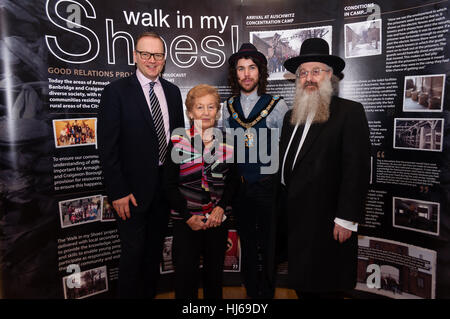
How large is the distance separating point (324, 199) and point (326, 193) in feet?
0.14

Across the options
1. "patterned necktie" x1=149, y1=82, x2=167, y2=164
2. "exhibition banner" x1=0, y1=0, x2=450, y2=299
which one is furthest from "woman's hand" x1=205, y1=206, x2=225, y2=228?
"exhibition banner" x1=0, y1=0, x2=450, y2=299

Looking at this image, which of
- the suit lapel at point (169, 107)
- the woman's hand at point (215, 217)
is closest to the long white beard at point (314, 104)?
the woman's hand at point (215, 217)

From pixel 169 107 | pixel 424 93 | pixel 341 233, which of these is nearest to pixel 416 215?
pixel 424 93

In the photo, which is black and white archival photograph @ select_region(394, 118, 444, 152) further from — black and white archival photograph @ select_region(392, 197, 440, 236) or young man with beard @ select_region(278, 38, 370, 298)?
young man with beard @ select_region(278, 38, 370, 298)

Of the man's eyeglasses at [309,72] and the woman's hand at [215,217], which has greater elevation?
the man's eyeglasses at [309,72]

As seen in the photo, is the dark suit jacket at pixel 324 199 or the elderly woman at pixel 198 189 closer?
the dark suit jacket at pixel 324 199

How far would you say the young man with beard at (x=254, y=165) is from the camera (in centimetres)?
248

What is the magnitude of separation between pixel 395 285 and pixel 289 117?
2.08 m

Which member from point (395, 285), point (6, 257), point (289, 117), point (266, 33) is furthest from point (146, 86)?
point (395, 285)

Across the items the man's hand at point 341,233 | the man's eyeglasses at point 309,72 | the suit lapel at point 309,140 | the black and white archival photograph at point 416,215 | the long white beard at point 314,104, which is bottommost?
the black and white archival photograph at point 416,215

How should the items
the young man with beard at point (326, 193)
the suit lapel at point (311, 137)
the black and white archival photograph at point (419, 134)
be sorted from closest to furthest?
1. the young man with beard at point (326, 193)
2. the suit lapel at point (311, 137)
3. the black and white archival photograph at point (419, 134)

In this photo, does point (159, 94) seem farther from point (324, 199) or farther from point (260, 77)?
point (324, 199)

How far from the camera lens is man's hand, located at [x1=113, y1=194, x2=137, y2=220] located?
2230 millimetres

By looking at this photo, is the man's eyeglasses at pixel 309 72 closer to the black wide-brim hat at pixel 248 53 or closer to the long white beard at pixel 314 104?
the long white beard at pixel 314 104
